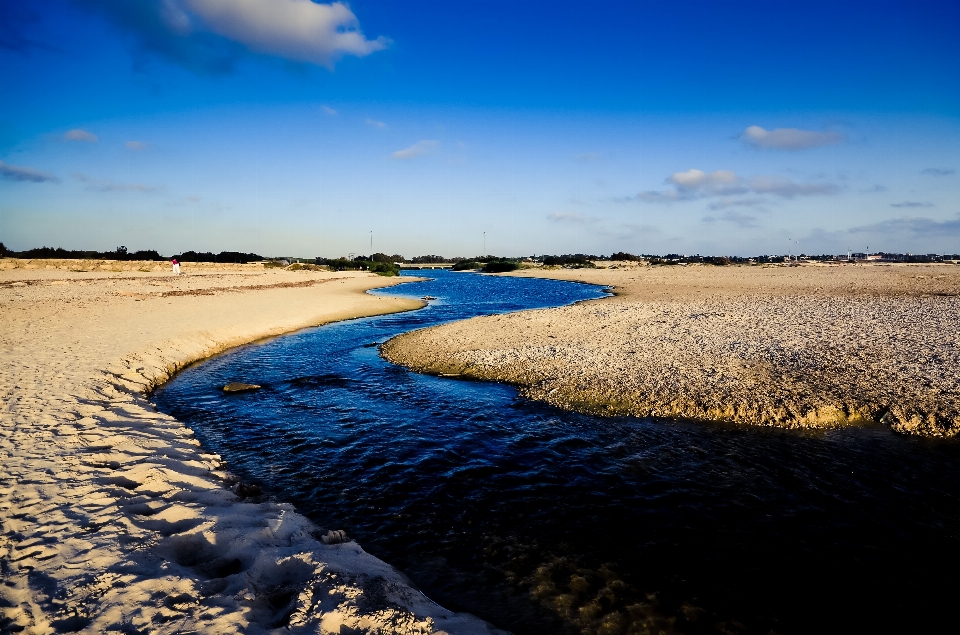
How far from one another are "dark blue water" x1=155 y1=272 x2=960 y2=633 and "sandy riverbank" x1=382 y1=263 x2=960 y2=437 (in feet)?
2.85

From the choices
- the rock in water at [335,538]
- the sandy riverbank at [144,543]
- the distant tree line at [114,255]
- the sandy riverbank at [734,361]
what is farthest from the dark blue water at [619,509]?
the distant tree line at [114,255]

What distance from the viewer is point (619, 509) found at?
8.45 metres

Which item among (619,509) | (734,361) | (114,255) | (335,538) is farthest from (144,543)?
(114,255)

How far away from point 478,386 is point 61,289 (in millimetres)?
47909

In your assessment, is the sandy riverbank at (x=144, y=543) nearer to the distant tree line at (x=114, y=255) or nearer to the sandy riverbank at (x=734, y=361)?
the sandy riverbank at (x=734, y=361)

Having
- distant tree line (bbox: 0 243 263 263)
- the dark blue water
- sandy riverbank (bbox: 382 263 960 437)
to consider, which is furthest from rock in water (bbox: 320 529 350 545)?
distant tree line (bbox: 0 243 263 263)

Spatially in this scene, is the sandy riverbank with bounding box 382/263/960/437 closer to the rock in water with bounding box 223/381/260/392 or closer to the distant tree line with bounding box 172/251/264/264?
the rock in water with bounding box 223/381/260/392

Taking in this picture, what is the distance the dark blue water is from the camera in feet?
20.0

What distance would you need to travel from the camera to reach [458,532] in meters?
7.83

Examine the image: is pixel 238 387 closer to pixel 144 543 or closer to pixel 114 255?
pixel 144 543

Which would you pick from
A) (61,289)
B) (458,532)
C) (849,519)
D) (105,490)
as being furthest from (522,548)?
(61,289)

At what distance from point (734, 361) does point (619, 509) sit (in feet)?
31.9

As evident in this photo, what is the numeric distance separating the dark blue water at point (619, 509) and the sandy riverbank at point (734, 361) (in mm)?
869

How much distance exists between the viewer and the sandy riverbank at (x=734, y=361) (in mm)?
12164
